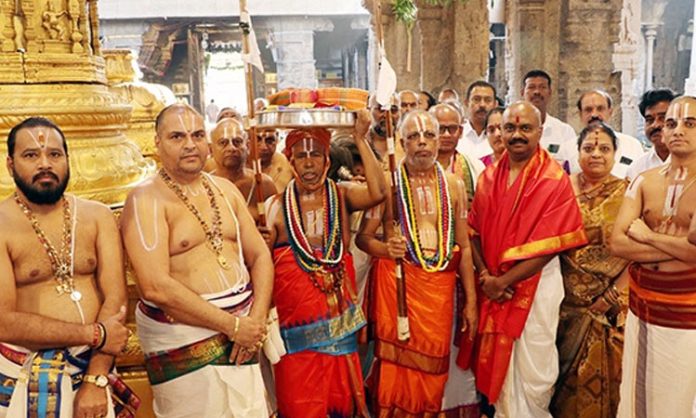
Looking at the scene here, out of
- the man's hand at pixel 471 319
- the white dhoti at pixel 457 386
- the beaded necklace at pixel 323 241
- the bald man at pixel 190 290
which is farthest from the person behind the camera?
the white dhoti at pixel 457 386

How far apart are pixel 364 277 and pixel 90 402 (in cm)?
206

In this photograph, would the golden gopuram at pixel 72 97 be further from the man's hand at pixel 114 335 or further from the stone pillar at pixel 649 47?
the stone pillar at pixel 649 47

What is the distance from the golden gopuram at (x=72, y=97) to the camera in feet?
9.51

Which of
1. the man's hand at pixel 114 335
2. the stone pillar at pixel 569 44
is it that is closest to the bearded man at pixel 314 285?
the man's hand at pixel 114 335

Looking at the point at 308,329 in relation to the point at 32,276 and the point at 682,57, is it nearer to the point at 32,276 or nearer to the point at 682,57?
the point at 32,276

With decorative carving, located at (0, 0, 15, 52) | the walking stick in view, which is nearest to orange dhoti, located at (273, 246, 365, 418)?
the walking stick

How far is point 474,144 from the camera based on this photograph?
211 inches

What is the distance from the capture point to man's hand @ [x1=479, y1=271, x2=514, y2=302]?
10.8 feet

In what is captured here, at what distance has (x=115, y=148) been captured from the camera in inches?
126

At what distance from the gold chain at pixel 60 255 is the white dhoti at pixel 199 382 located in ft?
1.32

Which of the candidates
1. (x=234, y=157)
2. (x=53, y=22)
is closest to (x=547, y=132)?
(x=234, y=157)

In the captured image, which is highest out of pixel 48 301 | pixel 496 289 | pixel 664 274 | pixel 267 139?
pixel 267 139

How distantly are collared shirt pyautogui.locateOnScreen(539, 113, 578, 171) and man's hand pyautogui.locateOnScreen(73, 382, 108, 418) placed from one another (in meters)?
3.86

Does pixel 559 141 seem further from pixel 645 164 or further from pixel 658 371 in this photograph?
pixel 658 371
